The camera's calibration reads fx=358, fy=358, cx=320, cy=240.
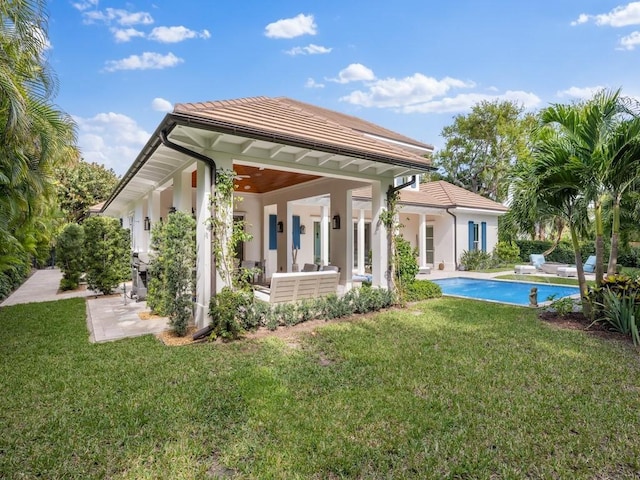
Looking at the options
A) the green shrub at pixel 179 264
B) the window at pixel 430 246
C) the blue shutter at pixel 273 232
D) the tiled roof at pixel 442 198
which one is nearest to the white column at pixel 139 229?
the blue shutter at pixel 273 232

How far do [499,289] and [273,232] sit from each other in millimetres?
10882

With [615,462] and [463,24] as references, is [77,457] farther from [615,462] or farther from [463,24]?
[463,24]

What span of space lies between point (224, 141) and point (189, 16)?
33.3 ft

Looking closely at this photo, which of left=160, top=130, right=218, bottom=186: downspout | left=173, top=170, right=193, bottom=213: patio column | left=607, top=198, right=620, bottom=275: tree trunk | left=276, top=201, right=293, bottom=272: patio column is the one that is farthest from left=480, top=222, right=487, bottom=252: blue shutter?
left=160, top=130, right=218, bottom=186: downspout

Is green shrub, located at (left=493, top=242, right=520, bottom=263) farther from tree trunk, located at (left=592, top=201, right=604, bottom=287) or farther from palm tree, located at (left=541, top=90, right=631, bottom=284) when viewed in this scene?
palm tree, located at (left=541, top=90, right=631, bottom=284)

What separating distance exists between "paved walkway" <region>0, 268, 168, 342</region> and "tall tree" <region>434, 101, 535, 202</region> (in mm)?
33860

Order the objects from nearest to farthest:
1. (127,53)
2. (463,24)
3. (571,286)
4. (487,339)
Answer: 1. (487,339)
2. (463,24)
3. (571,286)
4. (127,53)

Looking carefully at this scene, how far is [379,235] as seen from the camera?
1059 cm

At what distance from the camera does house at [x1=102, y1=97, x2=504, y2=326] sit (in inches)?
289

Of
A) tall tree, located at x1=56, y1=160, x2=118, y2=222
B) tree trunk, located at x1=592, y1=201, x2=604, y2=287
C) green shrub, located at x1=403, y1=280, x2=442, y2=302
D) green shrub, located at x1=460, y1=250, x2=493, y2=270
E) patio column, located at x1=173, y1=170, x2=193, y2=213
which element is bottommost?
green shrub, located at x1=403, y1=280, x2=442, y2=302

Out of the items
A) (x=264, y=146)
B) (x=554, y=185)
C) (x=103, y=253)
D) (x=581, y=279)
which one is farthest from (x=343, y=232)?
(x=103, y=253)

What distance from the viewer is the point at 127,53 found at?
19.2 meters

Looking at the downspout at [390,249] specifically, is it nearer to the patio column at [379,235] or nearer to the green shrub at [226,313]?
the patio column at [379,235]

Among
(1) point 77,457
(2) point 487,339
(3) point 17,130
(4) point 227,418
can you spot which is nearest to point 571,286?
(2) point 487,339
